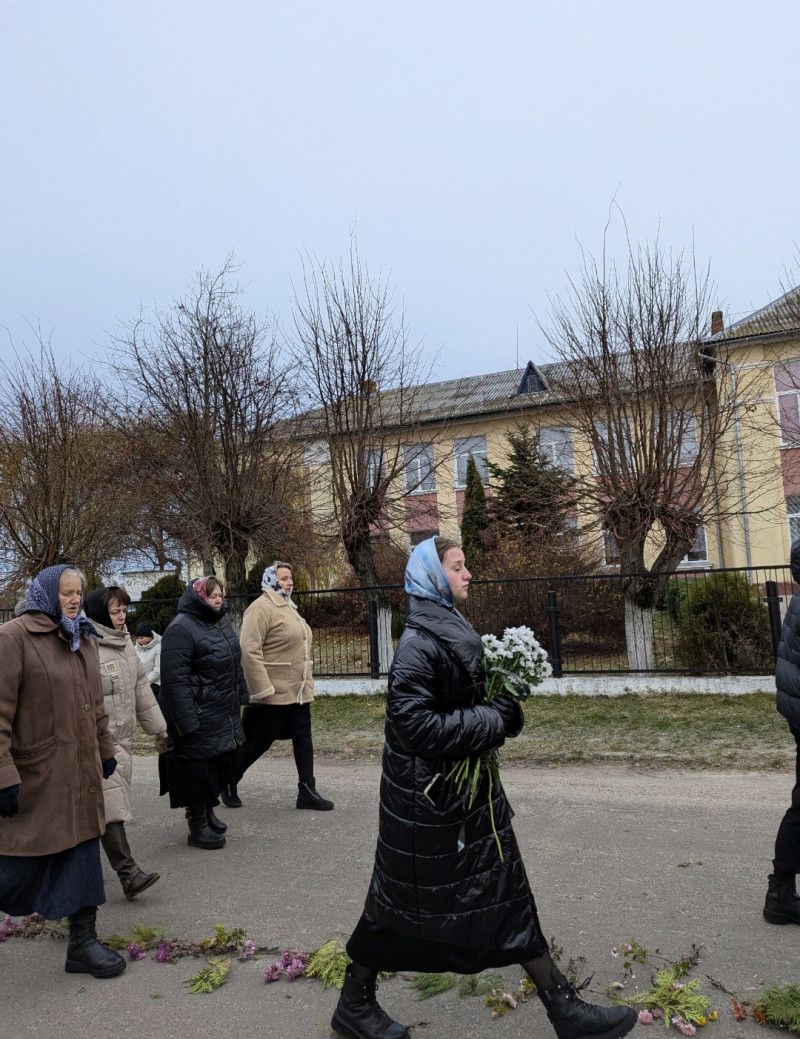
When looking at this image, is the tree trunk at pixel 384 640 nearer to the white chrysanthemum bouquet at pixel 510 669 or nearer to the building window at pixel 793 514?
the white chrysanthemum bouquet at pixel 510 669

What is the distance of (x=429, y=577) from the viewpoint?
329 centimetres

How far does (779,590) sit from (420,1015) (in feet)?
32.6

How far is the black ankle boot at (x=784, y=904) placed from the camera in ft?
13.4

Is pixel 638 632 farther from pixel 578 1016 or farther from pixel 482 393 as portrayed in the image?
pixel 482 393

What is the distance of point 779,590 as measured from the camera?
38.8 feet

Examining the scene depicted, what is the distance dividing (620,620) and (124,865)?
9.37 meters

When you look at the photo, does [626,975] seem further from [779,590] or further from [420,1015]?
[779,590]

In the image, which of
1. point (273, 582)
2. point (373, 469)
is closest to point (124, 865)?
point (273, 582)

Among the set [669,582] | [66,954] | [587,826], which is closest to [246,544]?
[669,582]

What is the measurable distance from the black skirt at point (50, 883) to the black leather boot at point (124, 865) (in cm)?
78

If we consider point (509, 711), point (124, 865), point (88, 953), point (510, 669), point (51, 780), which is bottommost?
point (88, 953)

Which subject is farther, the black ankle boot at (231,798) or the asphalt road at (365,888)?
the black ankle boot at (231,798)

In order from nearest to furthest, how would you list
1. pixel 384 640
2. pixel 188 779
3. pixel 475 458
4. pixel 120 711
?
pixel 120 711, pixel 188 779, pixel 384 640, pixel 475 458

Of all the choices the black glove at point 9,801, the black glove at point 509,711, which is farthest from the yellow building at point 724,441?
the black glove at point 9,801
